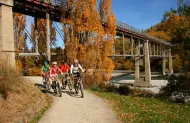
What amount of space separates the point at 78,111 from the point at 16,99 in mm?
2419

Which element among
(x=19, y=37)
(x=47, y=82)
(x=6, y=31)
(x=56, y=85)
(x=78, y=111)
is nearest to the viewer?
(x=78, y=111)

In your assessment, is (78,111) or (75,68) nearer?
(78,111)

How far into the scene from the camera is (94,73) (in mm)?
24422

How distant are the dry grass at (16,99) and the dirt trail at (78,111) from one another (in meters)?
0.58

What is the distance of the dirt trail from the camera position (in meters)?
8.99

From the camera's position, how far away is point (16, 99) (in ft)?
32.7

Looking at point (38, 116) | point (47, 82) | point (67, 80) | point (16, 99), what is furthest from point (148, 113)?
point (47, 82)

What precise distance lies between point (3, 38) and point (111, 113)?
7111 millimetres

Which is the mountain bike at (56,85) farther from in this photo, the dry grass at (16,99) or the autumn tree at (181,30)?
the autumn tree at (181,30)

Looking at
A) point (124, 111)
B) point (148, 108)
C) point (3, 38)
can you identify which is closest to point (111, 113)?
point (124, 111)

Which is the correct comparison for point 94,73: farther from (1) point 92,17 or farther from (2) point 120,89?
(1) point 92,17

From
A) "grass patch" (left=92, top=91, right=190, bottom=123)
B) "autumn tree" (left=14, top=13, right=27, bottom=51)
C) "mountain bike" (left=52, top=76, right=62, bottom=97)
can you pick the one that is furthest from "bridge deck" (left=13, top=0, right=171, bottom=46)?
"grass patch" (left=92, top=91, right=190, bottom=123)

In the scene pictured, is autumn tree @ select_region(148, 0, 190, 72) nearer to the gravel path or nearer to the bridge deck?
the gravel path

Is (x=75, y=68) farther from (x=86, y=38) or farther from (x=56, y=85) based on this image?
(x=86, y=38)
